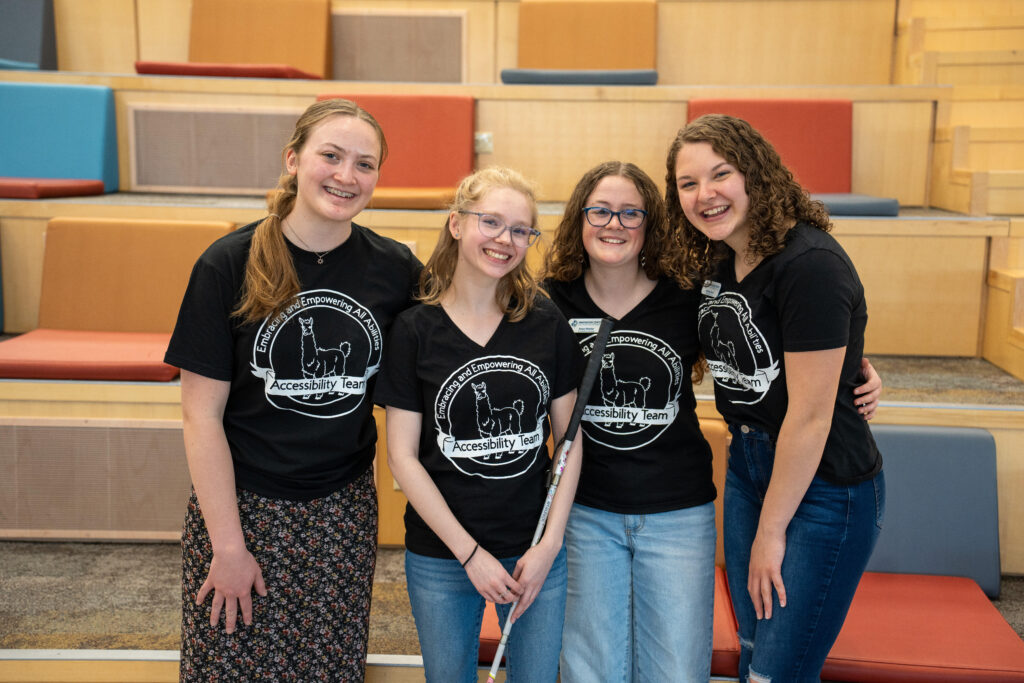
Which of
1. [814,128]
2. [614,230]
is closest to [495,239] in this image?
[614,230]

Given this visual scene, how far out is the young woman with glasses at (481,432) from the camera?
1.40 m

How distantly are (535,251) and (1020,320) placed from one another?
4.82 feet

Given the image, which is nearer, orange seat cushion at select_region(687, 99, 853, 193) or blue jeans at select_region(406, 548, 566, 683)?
blue jeans at select_region(406, 548, 566, 683)

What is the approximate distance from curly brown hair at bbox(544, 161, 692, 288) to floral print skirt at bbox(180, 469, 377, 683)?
571 mm

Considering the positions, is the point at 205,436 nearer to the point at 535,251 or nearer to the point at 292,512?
the point at 292,512

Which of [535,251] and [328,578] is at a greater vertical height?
[535,251]

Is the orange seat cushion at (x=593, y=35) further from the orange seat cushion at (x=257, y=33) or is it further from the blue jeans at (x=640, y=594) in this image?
the blue jeans at (x=640, y=594)

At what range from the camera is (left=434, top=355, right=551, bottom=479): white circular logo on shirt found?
4.59ft

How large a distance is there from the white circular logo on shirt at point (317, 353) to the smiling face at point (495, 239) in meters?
0.19

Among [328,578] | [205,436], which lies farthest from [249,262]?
[328,578]

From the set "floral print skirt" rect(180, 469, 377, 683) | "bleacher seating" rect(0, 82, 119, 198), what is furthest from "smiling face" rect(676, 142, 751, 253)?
"bleacher seating" rect(0, 82, 119, 198)

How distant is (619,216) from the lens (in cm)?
151

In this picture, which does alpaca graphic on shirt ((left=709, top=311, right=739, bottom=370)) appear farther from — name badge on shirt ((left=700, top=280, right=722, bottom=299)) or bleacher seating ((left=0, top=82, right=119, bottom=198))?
bleacher seating ((left=0, top=82, right=119, bottom=198))

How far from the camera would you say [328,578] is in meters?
1.46
